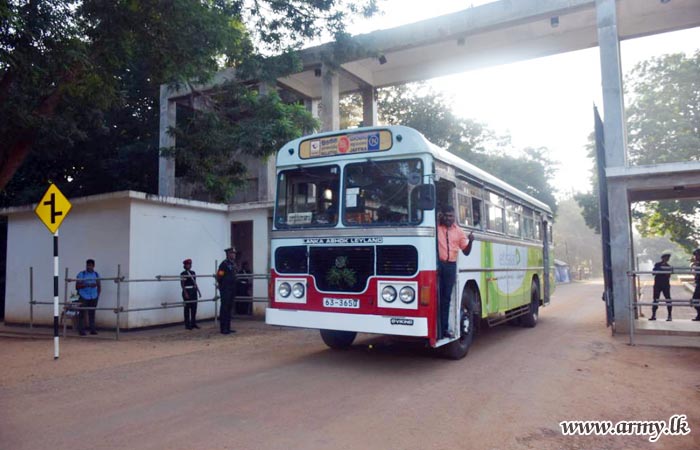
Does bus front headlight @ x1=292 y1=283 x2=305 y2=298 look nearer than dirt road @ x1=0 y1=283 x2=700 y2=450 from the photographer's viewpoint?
No

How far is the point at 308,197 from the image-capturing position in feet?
27.2

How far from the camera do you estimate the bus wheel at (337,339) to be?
30.7 ft

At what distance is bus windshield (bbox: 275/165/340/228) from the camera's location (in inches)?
317

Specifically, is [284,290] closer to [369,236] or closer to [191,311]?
[369,236]

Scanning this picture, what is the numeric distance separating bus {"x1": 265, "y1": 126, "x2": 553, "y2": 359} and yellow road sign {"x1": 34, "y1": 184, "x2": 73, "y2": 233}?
4.09m

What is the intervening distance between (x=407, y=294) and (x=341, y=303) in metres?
1.03

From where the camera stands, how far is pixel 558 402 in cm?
620

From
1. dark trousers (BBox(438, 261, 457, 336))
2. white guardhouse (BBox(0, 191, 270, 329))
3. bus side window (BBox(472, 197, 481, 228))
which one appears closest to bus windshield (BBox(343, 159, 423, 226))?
dark trousers (BBox(438, 261, 457, 336))

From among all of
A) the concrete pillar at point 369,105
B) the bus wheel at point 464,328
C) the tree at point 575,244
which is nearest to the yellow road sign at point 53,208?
the bus wheel at point 464,328

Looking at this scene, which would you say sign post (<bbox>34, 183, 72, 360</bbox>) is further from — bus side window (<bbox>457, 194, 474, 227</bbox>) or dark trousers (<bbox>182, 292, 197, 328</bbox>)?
bus side window (<bbox>457, 194, 474, 227</bbox>)

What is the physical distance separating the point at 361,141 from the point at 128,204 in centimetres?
769

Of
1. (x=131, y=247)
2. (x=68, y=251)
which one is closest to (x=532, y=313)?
(x=131, y=247)

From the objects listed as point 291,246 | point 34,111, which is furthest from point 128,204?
point 291,246

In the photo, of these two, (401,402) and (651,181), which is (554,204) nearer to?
(651,181)
